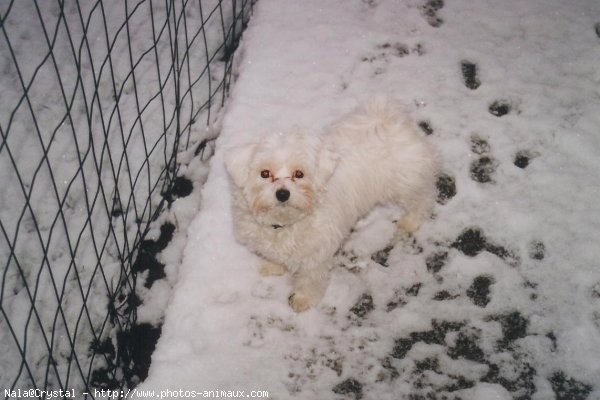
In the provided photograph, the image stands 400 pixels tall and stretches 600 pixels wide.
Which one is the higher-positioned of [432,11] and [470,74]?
[432,11]

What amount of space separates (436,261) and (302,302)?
1.07 meters

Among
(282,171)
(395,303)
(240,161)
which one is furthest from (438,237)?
(240,161)

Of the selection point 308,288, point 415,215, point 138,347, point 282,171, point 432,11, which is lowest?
point 138,347

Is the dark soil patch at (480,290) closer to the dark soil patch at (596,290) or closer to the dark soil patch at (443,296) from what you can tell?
the dark soil patch at (443,296)

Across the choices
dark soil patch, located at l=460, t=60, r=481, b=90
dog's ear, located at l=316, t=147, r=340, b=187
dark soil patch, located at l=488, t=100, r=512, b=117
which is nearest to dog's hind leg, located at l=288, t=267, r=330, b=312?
dog's ear, located at l=316, t=147, r=340, b=187

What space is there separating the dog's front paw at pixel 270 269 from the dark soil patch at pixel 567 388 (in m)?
1.93

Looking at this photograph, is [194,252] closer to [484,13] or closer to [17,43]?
[17,43]

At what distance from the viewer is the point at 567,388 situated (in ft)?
10.4

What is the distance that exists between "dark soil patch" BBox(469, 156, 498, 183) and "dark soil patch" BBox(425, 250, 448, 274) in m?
0.76

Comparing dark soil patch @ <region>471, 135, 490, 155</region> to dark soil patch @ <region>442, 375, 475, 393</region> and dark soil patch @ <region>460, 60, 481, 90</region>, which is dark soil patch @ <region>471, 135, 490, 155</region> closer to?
dark soil patch @ <region>460, 60, 481, 90</region>

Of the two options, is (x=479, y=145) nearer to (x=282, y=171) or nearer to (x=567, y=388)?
(x=567, y=388)

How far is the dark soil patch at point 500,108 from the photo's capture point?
14.6ft

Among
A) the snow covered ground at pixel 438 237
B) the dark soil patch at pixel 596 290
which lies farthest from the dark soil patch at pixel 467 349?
the dark soil patch at pixel 596 290

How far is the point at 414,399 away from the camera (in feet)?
10.3
